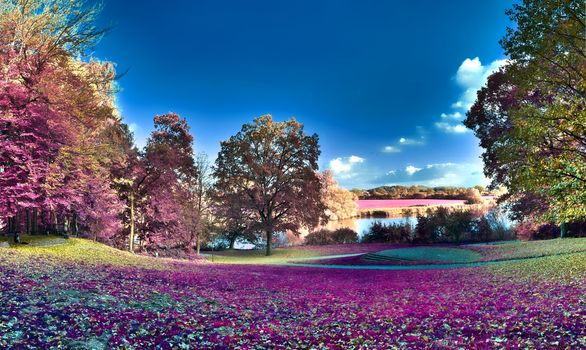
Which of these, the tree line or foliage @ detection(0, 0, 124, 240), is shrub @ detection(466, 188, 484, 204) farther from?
foliage @ detection(0, 0, 124, 240)

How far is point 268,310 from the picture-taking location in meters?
10.1

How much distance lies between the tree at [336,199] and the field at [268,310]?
51381 mm

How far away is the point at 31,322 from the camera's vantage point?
258 inches

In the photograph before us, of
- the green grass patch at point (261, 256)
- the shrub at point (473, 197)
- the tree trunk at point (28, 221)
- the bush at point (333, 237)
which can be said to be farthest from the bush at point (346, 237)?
the tree trunk at point (28, 221)

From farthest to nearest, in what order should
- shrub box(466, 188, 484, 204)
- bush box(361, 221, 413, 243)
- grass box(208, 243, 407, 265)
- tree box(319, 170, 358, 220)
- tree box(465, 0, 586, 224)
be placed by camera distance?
tree box(319, 170, 358, 220) → shrub box(466, 188, 484, 204) → bush box(361, 221, 413, 243) → grass box(208, 243, 407, 265) → tree box(465, 0, 586, 224)

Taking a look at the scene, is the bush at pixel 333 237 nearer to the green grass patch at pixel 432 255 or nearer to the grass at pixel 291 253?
the grass at pixel 291 253

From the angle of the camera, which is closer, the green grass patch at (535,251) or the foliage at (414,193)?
the green grass patch at (535,251)

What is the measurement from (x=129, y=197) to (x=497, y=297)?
85.9 feet

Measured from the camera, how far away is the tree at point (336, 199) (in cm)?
6731

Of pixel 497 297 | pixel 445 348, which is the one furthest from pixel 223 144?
pixel 445 348

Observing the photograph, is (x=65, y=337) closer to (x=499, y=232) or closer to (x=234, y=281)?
(x=234, y=281)

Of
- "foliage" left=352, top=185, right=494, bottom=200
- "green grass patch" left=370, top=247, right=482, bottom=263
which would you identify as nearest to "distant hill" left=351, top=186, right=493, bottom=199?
"foliage" left=352, top=185, right=494, bottom=200

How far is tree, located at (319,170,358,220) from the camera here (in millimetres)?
67312

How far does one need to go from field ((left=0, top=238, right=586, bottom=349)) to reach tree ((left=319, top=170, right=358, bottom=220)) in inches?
2023
